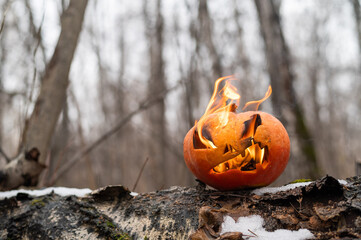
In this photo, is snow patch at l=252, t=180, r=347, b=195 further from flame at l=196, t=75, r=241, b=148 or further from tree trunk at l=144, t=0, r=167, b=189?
tree trunk at l=144, t=0, r=167, b=189

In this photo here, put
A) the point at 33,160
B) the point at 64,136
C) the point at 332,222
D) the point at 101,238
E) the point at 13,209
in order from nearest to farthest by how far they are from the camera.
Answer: the point at 332,222 < the point at 101,238 < the point at 13,209 < the point at 33,160 < the point at 64,136

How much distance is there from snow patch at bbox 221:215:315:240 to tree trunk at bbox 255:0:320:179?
10.4 ft

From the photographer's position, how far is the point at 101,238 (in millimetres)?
1451

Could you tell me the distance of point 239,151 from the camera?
4.87 feet

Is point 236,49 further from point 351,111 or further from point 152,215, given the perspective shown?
point 351,111

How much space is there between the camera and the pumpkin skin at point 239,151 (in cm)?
150

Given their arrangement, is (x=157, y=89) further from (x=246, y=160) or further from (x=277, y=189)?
(x=277, y=189)

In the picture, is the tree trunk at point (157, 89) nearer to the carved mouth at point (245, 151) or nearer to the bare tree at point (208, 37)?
the bare tree at point (208, 37)

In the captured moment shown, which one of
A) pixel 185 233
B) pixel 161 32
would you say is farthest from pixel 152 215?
pixel 161 32

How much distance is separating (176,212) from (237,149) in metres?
0.48

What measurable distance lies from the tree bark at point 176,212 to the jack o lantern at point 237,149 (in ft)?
0.32

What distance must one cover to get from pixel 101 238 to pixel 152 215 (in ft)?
0.96

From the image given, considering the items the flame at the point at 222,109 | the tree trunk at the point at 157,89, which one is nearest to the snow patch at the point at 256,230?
the flame at the point at 222,109

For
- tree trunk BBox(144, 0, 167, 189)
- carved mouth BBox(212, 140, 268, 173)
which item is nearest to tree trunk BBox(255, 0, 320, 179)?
carved mouth BBox(212, 140, 268, 173)
